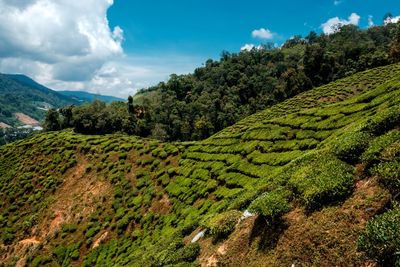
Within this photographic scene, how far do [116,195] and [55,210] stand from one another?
10144 mm

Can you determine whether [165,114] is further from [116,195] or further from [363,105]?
[363,105]

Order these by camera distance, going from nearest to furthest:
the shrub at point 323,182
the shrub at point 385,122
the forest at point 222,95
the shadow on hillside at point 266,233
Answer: the shrub at point 323,182, the shadow on hillside at point 266,233, the shrub at point 385,122, the forest at point 222,95

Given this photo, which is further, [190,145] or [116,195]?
[190,145]

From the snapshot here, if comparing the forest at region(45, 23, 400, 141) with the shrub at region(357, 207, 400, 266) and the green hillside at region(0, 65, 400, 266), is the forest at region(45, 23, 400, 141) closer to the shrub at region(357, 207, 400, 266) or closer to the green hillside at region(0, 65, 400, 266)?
the green hillside at region(0, 65, 400, 266)

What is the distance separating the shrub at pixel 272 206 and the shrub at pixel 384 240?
4.38 m

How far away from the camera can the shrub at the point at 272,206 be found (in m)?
13.3

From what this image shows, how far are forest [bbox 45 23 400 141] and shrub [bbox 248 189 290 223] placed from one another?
90868 millimetres

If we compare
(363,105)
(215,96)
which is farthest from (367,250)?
(215,96)

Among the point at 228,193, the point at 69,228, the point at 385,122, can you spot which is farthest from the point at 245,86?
the point at 385,122

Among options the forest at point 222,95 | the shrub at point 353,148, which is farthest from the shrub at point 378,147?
the forest at point 222,95

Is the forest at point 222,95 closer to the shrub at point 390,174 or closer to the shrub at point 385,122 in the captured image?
the shrub at point 385,122

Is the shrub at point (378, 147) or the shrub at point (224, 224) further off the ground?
the shrub at point (378, 147)

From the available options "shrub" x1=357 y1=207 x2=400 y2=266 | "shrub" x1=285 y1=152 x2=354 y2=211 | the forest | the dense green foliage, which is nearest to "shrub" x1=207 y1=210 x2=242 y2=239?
"shrub" x1=285 y1=152 x2=354 y2=211

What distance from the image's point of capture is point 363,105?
2992 centimetres
